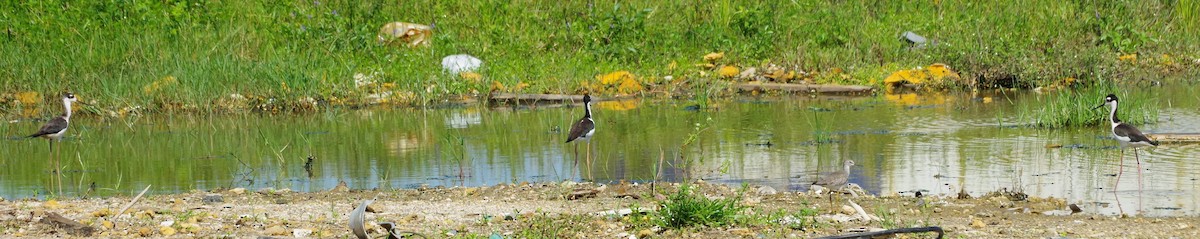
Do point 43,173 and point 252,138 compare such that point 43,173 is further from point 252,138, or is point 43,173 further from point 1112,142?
point 1112,142

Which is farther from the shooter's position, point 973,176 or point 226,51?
point 226,51

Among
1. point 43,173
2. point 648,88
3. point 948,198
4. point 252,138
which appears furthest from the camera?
point 648,88

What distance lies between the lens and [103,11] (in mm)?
22078

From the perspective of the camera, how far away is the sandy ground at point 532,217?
7.62m

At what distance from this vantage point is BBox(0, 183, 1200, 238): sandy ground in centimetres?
762

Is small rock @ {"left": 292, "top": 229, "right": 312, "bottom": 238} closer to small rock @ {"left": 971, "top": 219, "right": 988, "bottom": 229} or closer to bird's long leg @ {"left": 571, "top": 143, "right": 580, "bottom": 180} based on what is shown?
small rock @ {"left": 971, "top": 219, "right": 988, "bottom": 229}

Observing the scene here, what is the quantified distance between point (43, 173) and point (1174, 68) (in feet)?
49.5

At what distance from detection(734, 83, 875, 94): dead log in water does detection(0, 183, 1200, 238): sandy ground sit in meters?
9.76

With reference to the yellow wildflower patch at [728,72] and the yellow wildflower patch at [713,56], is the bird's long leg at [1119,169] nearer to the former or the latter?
the yellow wildflower patch at [728,72]

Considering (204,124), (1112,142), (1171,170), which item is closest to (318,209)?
(1171,170)

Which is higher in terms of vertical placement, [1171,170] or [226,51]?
[226,51]

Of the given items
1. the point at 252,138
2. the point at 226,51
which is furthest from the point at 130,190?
the point at 226,51

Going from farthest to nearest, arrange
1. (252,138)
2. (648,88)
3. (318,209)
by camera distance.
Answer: (648,88) < (252,138) < (318,209)

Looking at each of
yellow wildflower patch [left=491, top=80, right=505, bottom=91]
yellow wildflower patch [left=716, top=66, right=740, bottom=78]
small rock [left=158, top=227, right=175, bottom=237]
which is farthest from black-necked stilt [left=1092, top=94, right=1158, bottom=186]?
yellow wildflower patch [left=491, top=80, right=505, bottom=91]
